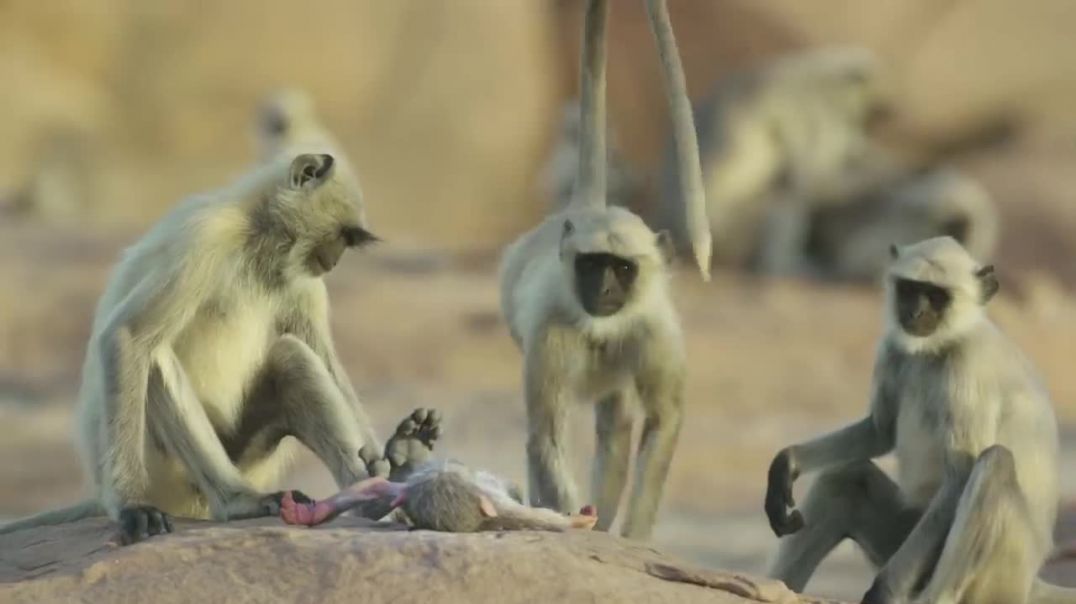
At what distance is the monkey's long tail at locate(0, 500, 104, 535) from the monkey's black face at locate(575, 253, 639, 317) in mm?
1841

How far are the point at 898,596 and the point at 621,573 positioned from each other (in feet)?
4.20

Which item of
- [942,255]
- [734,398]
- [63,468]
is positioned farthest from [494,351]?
[942,255]

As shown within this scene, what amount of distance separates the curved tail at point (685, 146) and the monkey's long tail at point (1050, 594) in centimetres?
154

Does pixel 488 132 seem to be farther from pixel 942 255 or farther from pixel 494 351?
pixel 942 255

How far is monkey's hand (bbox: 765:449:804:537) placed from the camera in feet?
22.3

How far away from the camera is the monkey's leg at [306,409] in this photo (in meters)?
6.71

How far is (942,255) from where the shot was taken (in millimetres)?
7086

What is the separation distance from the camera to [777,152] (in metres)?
18.7

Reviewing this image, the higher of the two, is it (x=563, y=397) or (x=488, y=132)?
(x=488, y=132)

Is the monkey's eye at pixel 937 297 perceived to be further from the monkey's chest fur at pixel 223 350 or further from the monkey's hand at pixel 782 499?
→ the monkey's chest fur at pixel 223 350

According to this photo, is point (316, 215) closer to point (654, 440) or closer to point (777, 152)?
point (654, 440)

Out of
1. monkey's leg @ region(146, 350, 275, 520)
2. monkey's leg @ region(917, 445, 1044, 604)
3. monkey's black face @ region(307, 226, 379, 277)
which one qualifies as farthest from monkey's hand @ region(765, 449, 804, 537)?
monkey's leg @ region(146, 350, 275, 520)

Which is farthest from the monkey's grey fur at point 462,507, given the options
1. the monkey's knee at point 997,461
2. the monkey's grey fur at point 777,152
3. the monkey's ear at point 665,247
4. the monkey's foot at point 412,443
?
the monkey's grey fur at point 777,152

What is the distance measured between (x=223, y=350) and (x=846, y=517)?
83.5 inches
